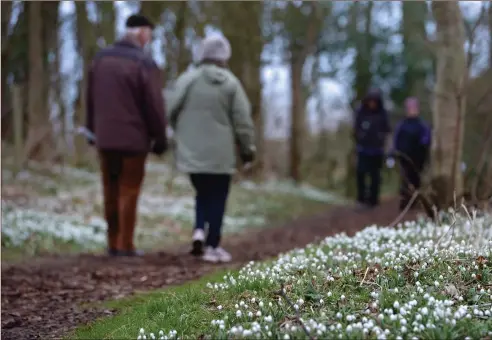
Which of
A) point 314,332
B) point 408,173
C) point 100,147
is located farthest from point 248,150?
point 408,173

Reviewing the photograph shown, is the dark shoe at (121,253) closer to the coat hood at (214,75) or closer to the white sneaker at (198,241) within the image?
the white sneaker at (198,241)

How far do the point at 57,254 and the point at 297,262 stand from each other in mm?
4404

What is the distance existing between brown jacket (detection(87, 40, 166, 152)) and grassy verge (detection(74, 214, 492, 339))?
276 cm

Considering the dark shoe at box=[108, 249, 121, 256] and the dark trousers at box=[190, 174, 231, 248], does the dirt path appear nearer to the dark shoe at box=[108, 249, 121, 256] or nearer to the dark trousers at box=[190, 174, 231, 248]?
the dark shoe at box=[108, 249, 121, 256]

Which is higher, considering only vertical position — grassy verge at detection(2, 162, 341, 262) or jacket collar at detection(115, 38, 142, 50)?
jacket collar at detection(115, 38, 142, 50)

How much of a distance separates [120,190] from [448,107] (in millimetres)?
4567

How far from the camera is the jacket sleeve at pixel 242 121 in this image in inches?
292

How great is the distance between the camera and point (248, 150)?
754 cm

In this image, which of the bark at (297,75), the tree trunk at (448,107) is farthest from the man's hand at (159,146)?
the bark at (297,75)

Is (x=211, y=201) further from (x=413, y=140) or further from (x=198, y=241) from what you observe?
(x=413, y=140)

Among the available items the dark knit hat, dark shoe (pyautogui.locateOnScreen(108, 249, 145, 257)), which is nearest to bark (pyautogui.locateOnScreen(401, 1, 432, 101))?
the dark knit hat

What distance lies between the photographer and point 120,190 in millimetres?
7574

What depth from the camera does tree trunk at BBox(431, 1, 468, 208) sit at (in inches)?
312

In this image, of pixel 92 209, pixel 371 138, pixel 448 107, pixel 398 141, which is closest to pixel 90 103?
pixel 92 209
